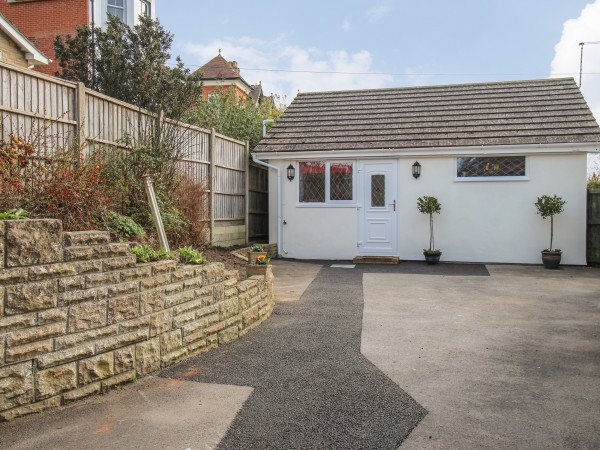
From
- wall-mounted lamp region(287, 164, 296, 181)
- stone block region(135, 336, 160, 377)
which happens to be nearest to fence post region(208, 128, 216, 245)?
wall-mounted lamp region(287, 164, 296, 181)

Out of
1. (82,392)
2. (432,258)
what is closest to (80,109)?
(82,392)

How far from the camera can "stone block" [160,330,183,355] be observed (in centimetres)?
445

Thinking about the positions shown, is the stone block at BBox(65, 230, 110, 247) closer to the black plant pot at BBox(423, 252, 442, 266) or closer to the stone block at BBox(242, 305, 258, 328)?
the stone block at BBox(242, 305, 258, 328)

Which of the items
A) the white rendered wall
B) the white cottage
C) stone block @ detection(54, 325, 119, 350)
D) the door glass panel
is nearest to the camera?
stone block @ detection(54, 325, 119, 350)

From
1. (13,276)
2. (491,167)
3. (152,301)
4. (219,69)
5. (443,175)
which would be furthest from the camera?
(219,69)

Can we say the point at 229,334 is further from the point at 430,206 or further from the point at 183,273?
the point at 430,206

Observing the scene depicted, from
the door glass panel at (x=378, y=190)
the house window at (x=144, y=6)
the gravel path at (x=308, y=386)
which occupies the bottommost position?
the gravel path at (x=308, y=386)

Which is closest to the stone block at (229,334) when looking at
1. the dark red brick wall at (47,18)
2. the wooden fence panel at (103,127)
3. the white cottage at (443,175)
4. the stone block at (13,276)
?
the stone block at (13,276)

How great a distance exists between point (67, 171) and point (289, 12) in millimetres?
7680

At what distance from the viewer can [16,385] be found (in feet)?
10.7

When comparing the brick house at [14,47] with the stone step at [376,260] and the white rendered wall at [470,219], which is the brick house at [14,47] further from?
the stone step at [376,260]

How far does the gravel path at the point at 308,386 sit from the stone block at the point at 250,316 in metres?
0.16

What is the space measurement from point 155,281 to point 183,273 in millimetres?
393

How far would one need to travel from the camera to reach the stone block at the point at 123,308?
155 inches
